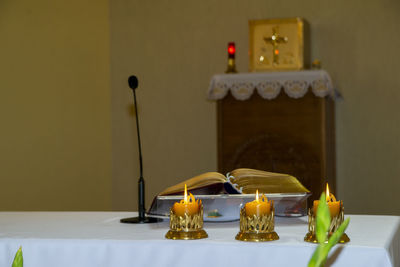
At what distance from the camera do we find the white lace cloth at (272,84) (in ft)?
14.8

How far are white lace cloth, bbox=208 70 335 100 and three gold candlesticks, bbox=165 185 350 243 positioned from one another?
3301 mm

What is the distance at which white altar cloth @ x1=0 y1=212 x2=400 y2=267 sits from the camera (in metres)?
1.22

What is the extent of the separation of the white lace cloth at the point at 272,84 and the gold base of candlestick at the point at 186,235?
10.9ft

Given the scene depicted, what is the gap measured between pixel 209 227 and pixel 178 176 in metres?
4.43

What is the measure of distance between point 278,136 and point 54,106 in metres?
1.93

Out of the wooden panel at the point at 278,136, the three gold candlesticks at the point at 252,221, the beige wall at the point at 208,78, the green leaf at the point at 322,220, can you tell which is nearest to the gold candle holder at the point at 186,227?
the three gold candlesticks at the point at 252,221

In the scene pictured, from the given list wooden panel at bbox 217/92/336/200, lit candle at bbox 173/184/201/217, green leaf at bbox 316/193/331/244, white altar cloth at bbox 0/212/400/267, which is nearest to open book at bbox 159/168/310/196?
white altar cloth at bbox 0/212/400/267

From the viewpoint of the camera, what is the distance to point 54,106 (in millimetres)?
5129

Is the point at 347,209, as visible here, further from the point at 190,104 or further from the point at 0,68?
the point at 0,68

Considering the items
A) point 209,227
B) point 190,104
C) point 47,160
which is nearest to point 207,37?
point 190,104

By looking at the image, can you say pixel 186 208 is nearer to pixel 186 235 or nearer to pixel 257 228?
pixel 186 235

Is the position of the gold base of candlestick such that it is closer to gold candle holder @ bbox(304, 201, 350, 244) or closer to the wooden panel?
gold candle holder @ bbox(304, 201, 350, 244)

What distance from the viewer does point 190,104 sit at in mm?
5922

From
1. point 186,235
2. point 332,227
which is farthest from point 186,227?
point 332,227
